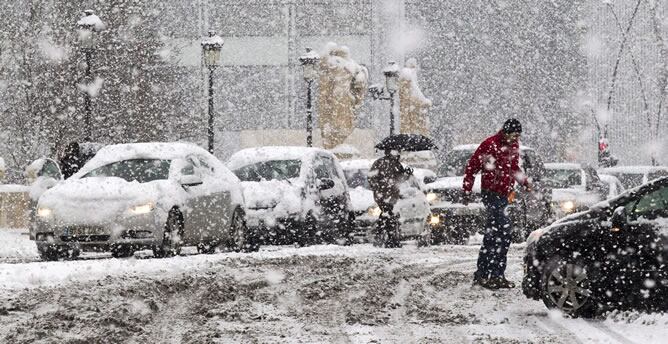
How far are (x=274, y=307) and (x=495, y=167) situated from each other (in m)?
3.75

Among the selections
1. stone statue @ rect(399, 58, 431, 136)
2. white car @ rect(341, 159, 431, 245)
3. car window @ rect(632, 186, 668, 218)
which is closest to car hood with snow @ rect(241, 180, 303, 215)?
white car @ rect(341, 159, 431, 245)

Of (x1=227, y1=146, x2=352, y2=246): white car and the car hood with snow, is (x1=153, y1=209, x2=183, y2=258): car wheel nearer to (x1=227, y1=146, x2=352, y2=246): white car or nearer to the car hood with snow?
(x1=227, y1=146, x2=352, y2=246): white car

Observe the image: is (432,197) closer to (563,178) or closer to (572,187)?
(572,187)

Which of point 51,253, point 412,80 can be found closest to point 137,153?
point 51,253

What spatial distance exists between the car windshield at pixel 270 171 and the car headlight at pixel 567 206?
5623 millimetres

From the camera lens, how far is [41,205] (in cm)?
1695

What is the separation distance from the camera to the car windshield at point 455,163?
24828 millimetres

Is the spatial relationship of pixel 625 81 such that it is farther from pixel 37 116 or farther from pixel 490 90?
pixel 37 116

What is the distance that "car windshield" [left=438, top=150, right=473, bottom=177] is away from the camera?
24828 mm

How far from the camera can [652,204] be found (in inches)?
414

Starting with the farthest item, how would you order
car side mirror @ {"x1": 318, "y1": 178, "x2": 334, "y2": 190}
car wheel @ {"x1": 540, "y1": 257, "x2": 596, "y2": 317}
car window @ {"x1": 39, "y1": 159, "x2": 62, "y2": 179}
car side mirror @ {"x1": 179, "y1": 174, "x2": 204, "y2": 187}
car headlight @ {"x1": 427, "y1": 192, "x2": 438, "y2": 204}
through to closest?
car headlight @ {"x1": 427, "y1": 192, "x2": 438, "y2": 204}
car side mirror @ {"x1": 318, "y1": 178, "x2": 334, "y2": 190}
car window @ {"x1": 39, "y1": 159, "x2": 62, "y2": 179}
car side mirror @ {"x1": 179, "y1": 174, "x2": 204, "y2": 187}
car wheel @ {"x1": 540, "y1": 257, "x2": 596, "y2": 317}

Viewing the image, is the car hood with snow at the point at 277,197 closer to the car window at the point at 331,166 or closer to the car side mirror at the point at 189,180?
the car window at the point at 331,166

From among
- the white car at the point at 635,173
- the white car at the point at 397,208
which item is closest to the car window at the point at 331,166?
the white car at the point at 397,208

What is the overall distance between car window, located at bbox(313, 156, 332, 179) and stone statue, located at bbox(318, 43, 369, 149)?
18625 mm
